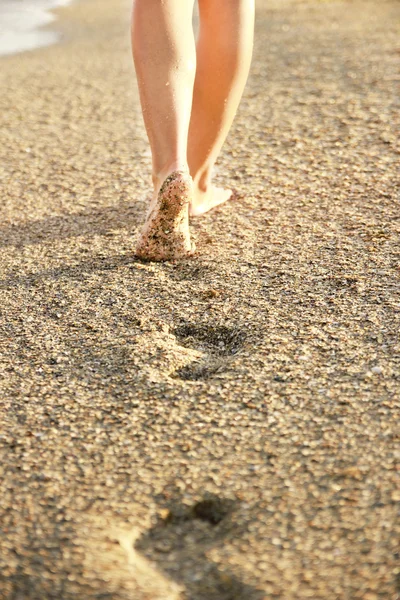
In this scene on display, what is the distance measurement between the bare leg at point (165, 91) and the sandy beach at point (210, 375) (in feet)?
0.54

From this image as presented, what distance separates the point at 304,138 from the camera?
329 cm

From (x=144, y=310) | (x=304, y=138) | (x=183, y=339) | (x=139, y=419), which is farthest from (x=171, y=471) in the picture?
(x=304, y=138)

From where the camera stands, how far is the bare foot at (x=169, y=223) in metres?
2.15

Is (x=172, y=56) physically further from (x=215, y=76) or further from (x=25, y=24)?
(x=25, y=24)

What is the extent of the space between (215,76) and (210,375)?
1147 millimetres

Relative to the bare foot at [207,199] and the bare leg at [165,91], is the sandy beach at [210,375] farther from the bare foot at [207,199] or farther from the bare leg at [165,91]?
the bare leg at [165,91]

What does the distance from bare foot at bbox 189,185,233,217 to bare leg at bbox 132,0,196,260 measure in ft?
1.22

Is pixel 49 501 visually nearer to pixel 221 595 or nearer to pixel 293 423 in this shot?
pixel 221 595

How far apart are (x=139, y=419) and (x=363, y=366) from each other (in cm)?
52

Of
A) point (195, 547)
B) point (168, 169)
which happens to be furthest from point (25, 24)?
point (195, 547)

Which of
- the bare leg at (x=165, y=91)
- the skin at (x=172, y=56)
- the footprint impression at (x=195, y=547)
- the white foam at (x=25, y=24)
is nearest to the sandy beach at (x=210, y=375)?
the footprint impression at (x=195, y=547)

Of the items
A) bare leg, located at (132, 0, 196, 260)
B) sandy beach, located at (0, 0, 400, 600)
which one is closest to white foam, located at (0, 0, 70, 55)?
sandy beach, located at (0, 0, 400, 600)

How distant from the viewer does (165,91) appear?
2205 millimetres

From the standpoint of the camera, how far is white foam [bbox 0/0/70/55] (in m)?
5.72
